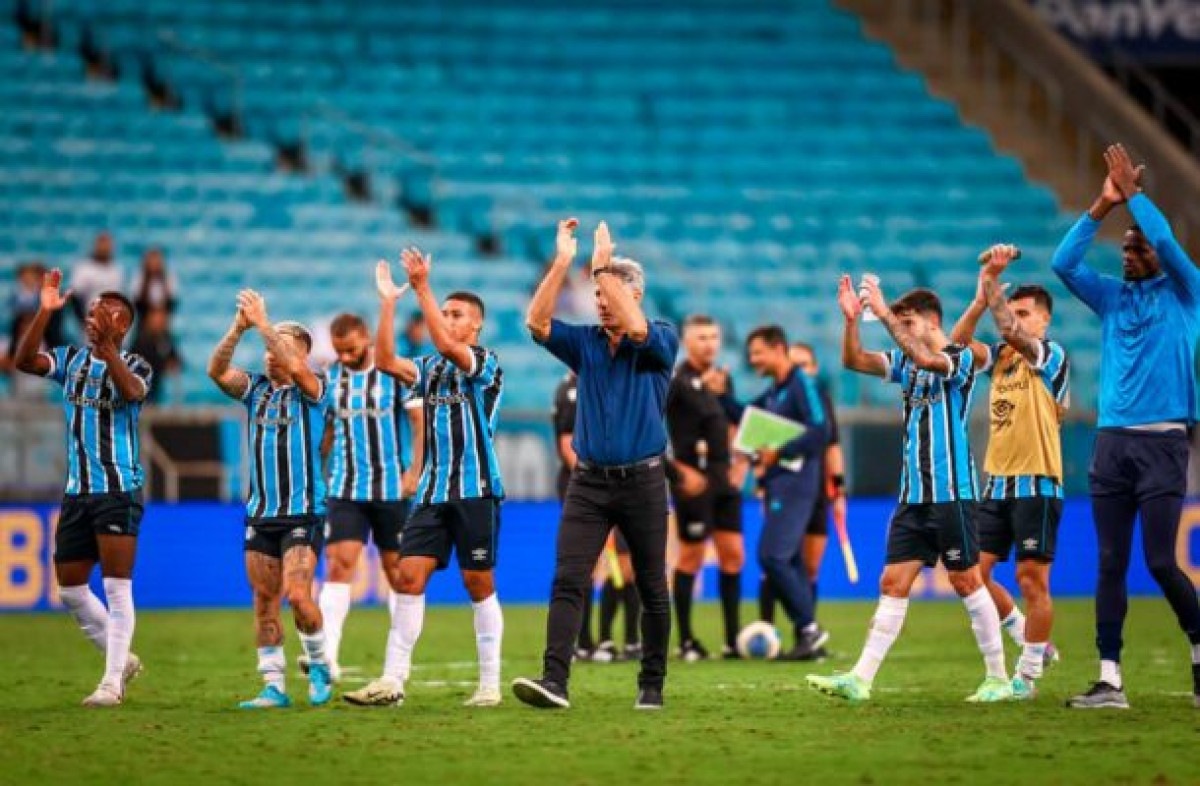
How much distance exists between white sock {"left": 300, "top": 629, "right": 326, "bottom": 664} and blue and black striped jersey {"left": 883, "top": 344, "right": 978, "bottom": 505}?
3.28m

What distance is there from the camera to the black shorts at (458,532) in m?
12.0

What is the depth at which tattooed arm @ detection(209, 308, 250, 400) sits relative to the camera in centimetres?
1191

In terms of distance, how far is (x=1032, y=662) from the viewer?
40.2 feet

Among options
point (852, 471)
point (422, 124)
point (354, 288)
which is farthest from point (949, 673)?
point (422, 124)

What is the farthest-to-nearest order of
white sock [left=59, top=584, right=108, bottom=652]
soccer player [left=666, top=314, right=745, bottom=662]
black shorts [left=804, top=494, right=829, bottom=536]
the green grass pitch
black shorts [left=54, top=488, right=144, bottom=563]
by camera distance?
black shorts [left=804, top=494, right=829, bottom=536] → soccer player [left=666, top=314, right=745, bottom=662] → white sock [left=59, top=584, right=108, bottom=652] → black shorts [left=54, top=488, right=144, bottom=563] → the green grass pitch

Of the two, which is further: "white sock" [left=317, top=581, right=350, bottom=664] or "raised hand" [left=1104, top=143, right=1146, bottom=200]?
"white sock" [left=317, top=581, right=350, bottom=664]

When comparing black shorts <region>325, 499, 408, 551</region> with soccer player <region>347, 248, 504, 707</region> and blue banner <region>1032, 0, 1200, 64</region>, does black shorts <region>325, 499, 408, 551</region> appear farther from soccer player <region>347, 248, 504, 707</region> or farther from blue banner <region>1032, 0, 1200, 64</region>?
blue banner <region>1032, 0, 1200, 64</region>

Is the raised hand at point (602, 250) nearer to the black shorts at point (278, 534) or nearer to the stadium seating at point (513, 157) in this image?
the black shorts at point (278, 534)

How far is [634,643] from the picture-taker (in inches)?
627

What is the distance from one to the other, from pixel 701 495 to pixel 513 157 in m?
13.7

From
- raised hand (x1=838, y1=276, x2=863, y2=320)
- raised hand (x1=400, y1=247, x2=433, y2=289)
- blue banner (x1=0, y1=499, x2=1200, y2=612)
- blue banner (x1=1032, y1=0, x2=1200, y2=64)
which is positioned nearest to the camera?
raised hand (x1=400, y1=247, x2=433, y2=289)

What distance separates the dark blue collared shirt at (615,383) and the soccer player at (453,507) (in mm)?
651

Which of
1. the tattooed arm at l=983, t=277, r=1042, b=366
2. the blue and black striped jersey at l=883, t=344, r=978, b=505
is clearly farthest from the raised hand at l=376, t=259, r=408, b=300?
the tattooed arm at l=983, t=277, r=1042, b=366

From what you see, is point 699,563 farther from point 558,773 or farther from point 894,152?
point 894,152
